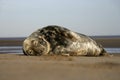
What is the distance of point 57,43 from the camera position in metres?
7.64

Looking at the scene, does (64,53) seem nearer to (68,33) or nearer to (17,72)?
(68,33)

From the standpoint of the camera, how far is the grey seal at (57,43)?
748 centimetres

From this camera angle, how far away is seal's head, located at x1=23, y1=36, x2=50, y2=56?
292 inches

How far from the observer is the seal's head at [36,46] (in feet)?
24.3

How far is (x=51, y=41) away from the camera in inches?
300

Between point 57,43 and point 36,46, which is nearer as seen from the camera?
point 36,46

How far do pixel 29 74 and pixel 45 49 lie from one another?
3619 mm

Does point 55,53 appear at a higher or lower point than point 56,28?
lower

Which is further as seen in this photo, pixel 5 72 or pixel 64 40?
pixel 64 40

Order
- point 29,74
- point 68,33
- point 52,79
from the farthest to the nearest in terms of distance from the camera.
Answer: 1. point 68,33
2. point 29,74
3. point 52,79

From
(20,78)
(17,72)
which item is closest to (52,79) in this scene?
(20,78)

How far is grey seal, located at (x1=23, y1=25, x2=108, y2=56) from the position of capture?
748cm

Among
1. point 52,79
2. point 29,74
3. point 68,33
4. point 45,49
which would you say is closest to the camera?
point 52,79

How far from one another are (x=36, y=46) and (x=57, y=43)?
540mm
